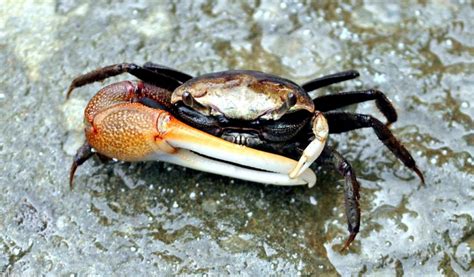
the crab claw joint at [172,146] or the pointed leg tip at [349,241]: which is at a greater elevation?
the crab claw joint at [172,146]

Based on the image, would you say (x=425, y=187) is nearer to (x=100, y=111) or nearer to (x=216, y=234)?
(x=216, y=234)

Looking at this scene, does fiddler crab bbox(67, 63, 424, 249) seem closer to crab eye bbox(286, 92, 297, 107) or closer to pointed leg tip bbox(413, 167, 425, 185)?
crab eye bbox(286, 92, 297, 107)

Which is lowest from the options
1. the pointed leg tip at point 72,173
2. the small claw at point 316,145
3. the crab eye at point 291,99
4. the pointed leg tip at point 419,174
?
the pointed leg tip at point 419,174

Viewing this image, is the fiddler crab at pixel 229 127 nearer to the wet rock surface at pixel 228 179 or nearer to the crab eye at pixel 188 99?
the crab eye at pixel 188 99

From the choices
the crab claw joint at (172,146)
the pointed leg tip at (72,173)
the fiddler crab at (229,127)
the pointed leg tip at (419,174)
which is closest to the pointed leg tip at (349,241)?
the fiddler crab at (229,127)

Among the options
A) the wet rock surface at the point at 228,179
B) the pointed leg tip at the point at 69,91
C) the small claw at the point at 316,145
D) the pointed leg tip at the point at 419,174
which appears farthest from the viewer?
the pointed leg tip at the point at 69,91

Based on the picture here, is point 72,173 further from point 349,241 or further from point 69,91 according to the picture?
point 349,241

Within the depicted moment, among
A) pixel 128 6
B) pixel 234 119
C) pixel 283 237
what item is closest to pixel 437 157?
pixel 283 237
